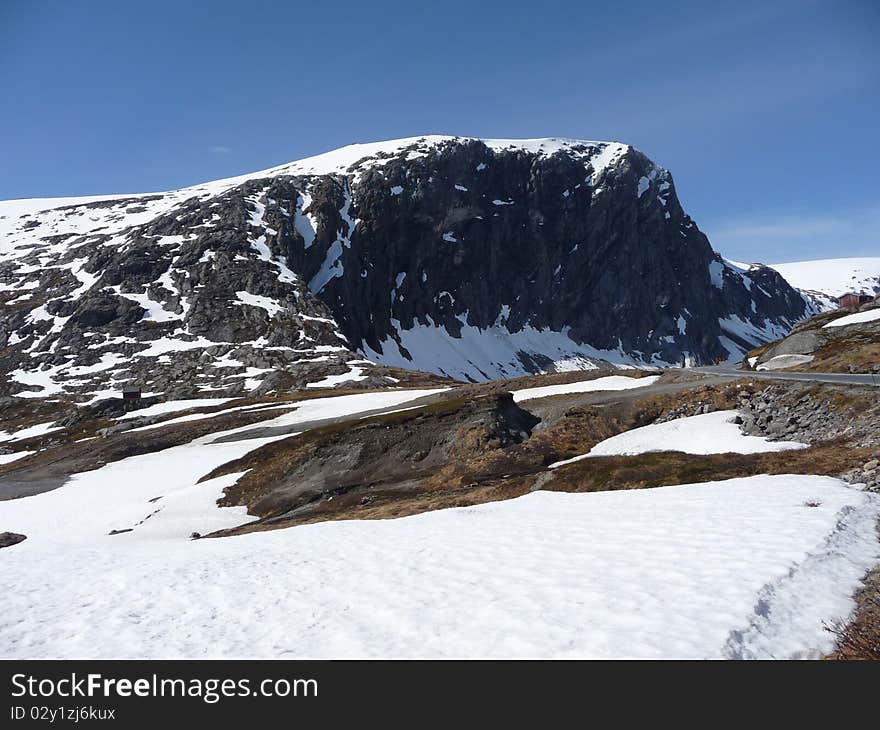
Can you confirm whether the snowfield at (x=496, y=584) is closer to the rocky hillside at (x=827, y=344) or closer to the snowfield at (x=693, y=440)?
the snowfield at (x=693, y=440)

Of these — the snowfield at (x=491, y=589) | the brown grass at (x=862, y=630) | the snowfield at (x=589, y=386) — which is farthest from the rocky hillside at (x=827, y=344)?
the brown grass at (x=862, y=630)

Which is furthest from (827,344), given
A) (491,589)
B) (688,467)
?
(491,589)

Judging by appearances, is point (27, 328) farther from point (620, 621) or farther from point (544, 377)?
point (620, 621)

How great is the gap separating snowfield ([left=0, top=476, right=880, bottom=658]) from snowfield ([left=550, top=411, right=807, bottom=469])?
11.7m

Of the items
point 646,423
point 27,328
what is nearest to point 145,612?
point 646,423

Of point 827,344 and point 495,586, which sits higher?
point 827,344

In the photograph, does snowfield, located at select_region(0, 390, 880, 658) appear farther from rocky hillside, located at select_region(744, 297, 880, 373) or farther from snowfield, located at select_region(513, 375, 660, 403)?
snowfield, located at select_region(513, 375, 660, 403)

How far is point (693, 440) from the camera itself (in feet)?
112

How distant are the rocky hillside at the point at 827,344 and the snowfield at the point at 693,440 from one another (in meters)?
16.3

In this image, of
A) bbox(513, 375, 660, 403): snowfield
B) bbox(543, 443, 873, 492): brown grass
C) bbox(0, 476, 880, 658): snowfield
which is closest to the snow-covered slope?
bbox(0, 476, 880, 658): snowfield

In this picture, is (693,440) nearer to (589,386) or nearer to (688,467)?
(688,467)

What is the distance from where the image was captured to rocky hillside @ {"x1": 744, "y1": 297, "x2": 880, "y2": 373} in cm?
4759

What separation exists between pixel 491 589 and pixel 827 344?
68964mm
